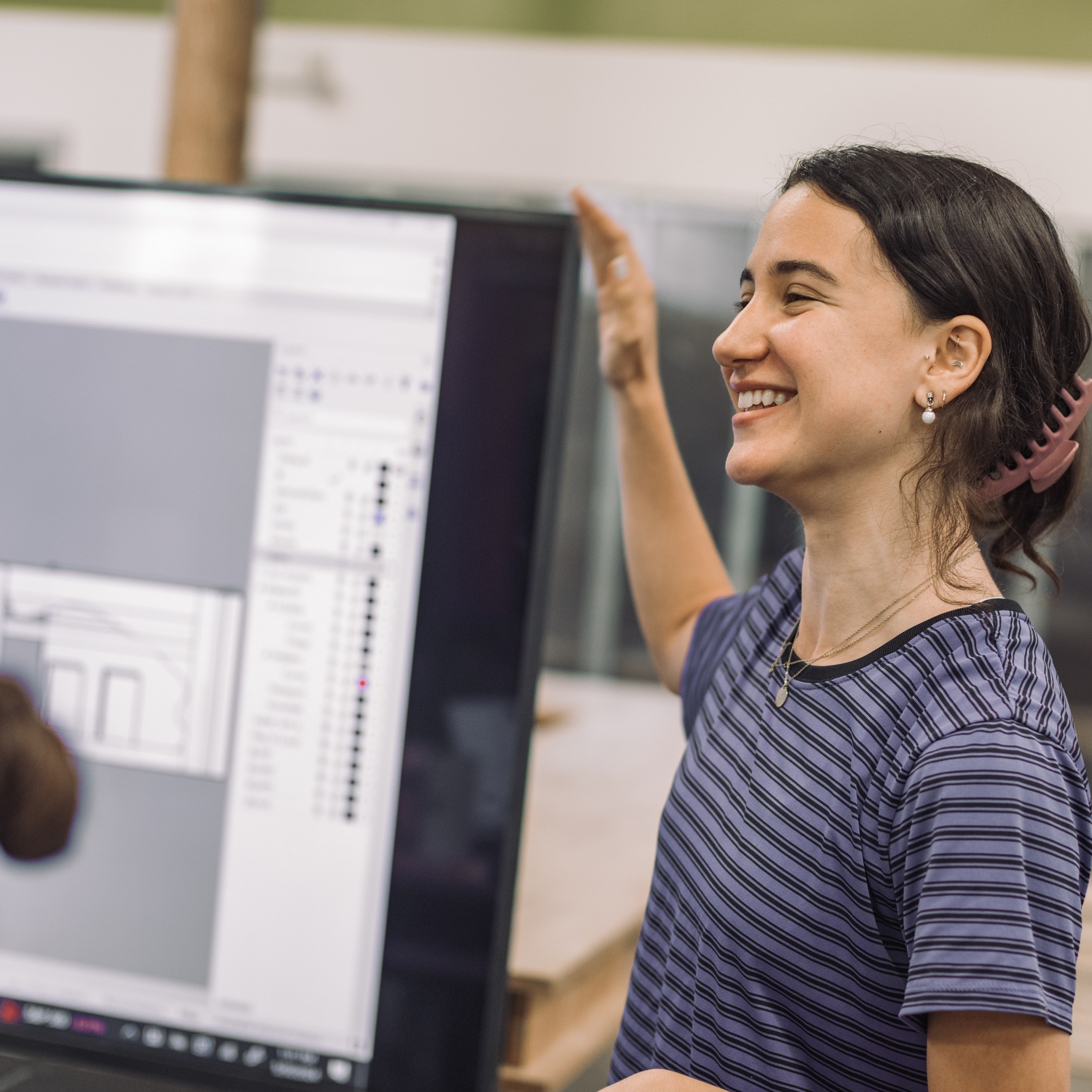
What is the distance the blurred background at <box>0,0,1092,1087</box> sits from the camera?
3.02 m

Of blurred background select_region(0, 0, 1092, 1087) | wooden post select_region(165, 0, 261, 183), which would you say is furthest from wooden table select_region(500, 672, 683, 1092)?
wooden post select_region(165, 0, 261, 183)

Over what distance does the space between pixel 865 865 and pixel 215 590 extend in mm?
516

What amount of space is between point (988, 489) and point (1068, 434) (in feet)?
0.20

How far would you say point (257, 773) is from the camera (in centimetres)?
88

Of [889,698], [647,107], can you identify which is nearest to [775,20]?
[647,107]

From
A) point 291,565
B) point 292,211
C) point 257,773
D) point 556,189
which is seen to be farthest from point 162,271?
point 556,189

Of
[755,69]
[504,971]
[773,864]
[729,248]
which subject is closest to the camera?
[773,864]

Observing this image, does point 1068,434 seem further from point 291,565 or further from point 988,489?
point 291,565

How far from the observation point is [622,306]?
1.03 meters

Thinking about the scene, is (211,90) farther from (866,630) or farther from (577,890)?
(866,630)

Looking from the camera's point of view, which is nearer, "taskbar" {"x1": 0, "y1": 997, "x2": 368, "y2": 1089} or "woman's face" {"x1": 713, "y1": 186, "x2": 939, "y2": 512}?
"woman's face" {"x1": 713, "y1": 186, "x2": 939, "y2": 512}

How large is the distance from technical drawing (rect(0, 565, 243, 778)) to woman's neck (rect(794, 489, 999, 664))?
444mm

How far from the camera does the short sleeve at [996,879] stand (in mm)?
591

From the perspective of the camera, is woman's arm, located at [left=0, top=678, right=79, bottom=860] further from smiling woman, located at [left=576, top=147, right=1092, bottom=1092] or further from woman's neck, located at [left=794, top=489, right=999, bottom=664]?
woman's neck, located at [left=794, top=489, right=999, bottom=664]
